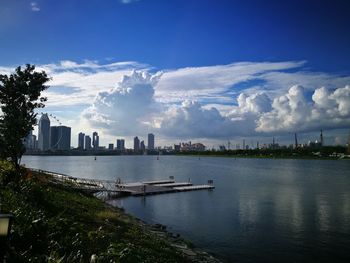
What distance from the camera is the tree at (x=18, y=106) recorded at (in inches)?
1046

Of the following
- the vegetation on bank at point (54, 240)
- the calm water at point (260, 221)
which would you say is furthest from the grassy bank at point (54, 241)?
the calm water at point (260, 221)

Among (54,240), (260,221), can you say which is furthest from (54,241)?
(260,221)

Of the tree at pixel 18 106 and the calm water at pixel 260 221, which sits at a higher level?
the tree at pixel 18 106

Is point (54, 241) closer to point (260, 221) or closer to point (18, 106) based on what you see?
point (18, 106)

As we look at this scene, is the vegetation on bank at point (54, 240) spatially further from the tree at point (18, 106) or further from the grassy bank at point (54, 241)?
the tree at point (18, 106)

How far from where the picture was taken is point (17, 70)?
2803 cm

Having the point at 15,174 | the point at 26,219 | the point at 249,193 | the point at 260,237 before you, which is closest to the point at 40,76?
the point at 15,174

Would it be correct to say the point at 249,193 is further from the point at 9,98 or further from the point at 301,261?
the point at 9,98

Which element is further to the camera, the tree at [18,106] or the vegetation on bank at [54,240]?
the tree at [18,106]

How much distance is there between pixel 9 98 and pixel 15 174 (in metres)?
6.30

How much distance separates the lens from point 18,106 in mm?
27875

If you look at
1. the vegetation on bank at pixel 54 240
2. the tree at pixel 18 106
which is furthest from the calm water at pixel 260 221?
the tree at pixel 18 106

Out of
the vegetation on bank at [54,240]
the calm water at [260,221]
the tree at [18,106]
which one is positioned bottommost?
the calm water at [260,221]

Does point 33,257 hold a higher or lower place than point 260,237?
higher
